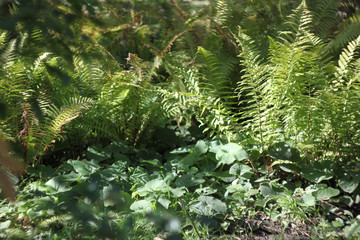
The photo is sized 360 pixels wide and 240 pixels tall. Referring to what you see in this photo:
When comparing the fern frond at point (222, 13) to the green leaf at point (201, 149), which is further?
the fern frond at point (222, 13)

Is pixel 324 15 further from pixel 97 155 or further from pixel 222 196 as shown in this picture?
pixel 97 155

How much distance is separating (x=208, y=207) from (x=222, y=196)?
0.25 meters

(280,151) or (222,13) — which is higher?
(222,13)

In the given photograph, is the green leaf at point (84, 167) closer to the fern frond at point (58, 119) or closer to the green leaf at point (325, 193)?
the fern frond at point (58, 119)

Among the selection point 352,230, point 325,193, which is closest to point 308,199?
point 325,193

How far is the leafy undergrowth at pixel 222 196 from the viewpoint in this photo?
2074 mm

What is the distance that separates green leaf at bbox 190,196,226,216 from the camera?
216cm

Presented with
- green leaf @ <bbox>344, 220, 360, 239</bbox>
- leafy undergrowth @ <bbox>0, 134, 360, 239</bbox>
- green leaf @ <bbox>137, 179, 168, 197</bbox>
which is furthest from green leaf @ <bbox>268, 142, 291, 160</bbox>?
green leaf @ <bbox>137, 179, 168, 197</bbox>

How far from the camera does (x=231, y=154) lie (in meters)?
2.39

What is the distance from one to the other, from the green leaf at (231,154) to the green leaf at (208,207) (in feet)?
0.94

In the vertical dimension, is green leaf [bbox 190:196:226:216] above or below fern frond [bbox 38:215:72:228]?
below

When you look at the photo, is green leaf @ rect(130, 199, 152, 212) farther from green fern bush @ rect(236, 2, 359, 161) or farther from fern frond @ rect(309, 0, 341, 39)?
fern frond @ rect(309, 0, 341, 39)

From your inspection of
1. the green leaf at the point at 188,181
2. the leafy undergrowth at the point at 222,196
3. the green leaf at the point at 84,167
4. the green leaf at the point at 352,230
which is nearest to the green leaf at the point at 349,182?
the leafy undergrowth at the point at 222,196

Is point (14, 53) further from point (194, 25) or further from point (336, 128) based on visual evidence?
point (194, 25)
